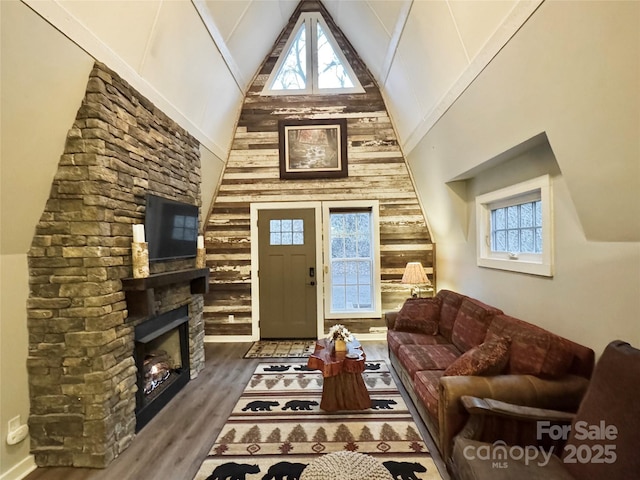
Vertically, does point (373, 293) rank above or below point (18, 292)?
below

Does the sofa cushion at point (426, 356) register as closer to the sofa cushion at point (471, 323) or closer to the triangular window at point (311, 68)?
the sofa cushion at point (471, 323)

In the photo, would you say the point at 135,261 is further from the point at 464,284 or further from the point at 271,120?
the point at 464,284

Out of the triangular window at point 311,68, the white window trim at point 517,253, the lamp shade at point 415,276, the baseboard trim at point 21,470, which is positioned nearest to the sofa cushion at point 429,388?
the white window trim at point 517,253

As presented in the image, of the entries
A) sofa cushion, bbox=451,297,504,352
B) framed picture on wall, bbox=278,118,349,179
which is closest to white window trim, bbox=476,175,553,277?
sofa cushion, bbox=451,297,504,352

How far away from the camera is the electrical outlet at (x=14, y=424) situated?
6.55 feet

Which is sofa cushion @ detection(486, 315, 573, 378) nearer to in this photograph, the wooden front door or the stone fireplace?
the stone fireplace

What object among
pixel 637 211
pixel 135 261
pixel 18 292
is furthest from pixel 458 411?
pixel 18 292

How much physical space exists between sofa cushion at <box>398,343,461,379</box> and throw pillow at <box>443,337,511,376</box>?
0.55 metres

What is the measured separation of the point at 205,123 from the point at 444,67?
9.05 ft

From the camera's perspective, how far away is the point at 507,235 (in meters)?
3.07

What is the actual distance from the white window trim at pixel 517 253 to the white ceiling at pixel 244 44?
974 millimetres

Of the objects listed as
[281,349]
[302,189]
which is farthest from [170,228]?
[281,349]

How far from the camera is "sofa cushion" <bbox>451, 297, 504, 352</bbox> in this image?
2701mm

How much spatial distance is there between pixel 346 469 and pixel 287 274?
349 centimetres
